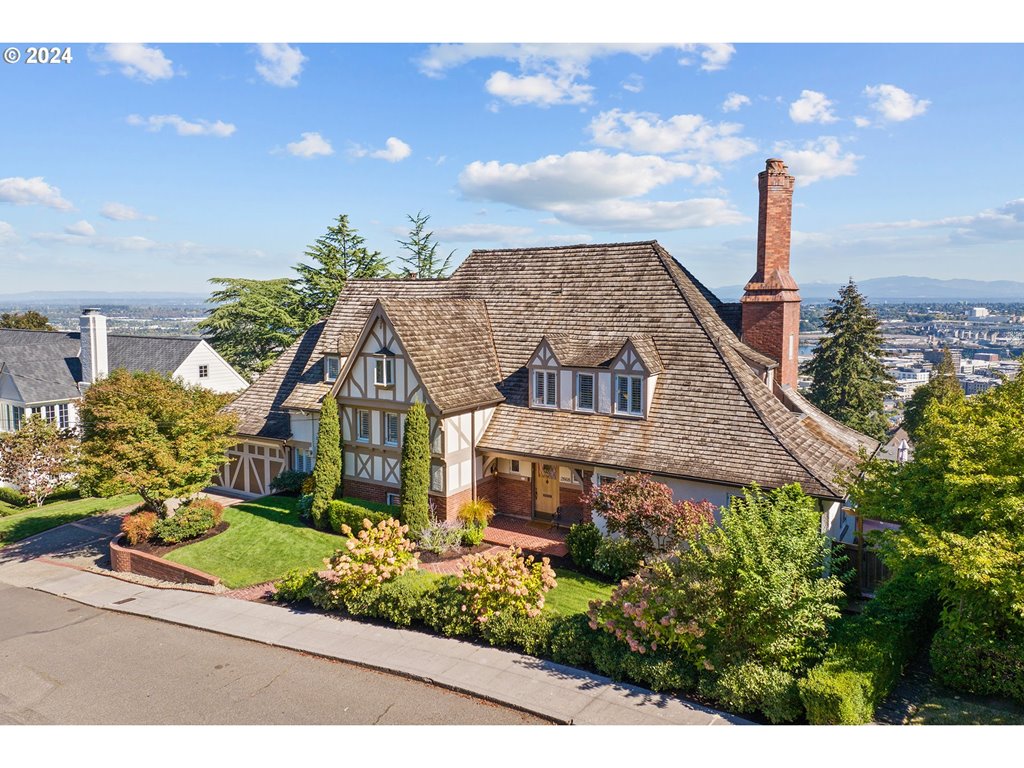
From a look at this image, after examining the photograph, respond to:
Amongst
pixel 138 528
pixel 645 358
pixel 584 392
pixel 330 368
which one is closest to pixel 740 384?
A: pixel 645 358

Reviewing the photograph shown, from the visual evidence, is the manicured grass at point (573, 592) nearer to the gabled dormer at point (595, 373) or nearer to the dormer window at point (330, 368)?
the gabled dormer at point (595, 373)

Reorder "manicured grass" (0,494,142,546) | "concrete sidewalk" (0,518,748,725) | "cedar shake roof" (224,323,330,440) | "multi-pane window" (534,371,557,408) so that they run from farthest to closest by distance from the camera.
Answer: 1. "cedar shake roof" (224,323,330,440)
2. "manicured grass" (0,494,142,546)
3. "multi-pane window" (534,371,557,408)
4. "concrete sidewalk" (0,518,748,725)

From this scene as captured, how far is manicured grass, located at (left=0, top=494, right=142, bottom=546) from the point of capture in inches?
1051

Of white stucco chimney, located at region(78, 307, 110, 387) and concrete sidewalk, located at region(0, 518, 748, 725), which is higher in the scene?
white stucco chimney, located at region(78, 307, 110, 387)

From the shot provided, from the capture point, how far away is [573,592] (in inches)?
712

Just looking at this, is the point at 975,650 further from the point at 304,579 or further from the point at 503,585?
the point at 304,579

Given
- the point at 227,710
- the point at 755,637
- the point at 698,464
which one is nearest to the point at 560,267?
the point at 698,464

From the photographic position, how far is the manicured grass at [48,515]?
2669cm

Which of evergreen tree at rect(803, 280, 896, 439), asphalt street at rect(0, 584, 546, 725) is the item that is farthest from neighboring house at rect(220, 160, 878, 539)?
evergreen tree at rect(803, 280, 896, 439)

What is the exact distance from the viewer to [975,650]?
39.5 feet

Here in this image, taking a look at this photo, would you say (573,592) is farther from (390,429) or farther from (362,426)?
(362,426)

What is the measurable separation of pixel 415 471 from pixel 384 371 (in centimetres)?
390

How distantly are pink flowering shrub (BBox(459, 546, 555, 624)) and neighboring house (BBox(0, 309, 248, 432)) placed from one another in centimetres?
3006

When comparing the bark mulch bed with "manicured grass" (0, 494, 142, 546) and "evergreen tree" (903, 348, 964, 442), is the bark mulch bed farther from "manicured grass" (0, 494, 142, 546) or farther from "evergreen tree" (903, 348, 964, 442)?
"evergreen tree" (903, 348, 964, 442)
